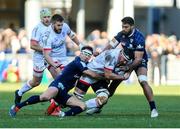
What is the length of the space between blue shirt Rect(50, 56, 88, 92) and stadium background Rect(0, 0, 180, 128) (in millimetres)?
786

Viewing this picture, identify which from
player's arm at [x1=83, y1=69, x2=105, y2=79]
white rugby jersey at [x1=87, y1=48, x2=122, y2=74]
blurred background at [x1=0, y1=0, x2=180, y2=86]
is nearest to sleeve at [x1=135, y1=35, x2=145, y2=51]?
white rugby jersey at [x1=87, y1=48, x2=122, y2=74]

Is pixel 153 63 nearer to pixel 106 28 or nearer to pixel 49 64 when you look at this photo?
pixel 106 28

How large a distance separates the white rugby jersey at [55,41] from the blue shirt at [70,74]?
137cm

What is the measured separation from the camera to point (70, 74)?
17.9m

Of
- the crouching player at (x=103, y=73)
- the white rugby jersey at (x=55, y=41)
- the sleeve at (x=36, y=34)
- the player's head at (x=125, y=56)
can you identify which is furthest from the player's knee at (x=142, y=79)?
the sleeve at (x=36, y=34)

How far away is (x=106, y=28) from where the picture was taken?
4503cm

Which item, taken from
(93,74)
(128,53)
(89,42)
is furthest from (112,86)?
(89,42)

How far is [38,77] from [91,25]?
1091 inches

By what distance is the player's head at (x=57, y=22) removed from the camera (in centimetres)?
1862

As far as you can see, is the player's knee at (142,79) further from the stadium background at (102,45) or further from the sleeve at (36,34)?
the sleeve at (36,34)

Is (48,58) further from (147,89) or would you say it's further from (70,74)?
(147,89)

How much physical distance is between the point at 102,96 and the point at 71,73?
85cm

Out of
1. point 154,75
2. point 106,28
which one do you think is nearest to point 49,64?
point 154,75

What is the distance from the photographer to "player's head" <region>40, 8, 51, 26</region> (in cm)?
1967
